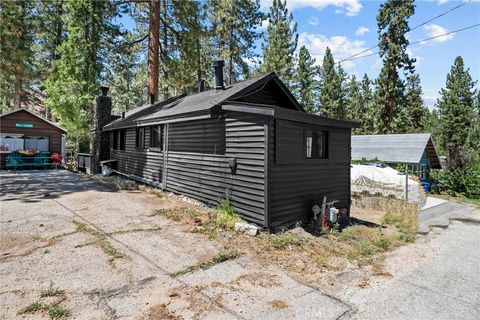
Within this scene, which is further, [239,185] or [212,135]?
[212,135]

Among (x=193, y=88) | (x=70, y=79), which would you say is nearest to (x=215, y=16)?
(x=193, y=88)

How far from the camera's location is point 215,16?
24.9 m

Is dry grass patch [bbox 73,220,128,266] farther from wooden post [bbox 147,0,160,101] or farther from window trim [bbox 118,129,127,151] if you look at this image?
wooden post [bbox 147,0,160,101]

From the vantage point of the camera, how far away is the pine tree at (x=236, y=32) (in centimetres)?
2592

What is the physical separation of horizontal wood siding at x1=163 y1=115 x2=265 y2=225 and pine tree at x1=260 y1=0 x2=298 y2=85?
67.4ft

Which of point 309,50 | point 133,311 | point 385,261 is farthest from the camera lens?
point 309,50

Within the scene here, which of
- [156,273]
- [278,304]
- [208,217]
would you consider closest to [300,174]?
[208,217]

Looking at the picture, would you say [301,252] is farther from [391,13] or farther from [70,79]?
[391,13]

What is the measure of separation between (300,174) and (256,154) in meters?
1.60

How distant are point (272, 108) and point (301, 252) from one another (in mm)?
3291

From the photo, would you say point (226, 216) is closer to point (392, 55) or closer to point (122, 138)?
point (122, 138)

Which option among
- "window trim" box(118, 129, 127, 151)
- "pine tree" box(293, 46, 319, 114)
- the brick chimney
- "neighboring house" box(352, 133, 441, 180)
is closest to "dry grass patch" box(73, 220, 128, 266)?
"window trim" box(118, 129, 127, 151)

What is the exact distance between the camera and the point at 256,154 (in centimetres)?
689

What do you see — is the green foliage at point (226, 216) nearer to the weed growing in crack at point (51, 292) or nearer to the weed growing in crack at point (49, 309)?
the weed growing in crack at point (51, 292)
